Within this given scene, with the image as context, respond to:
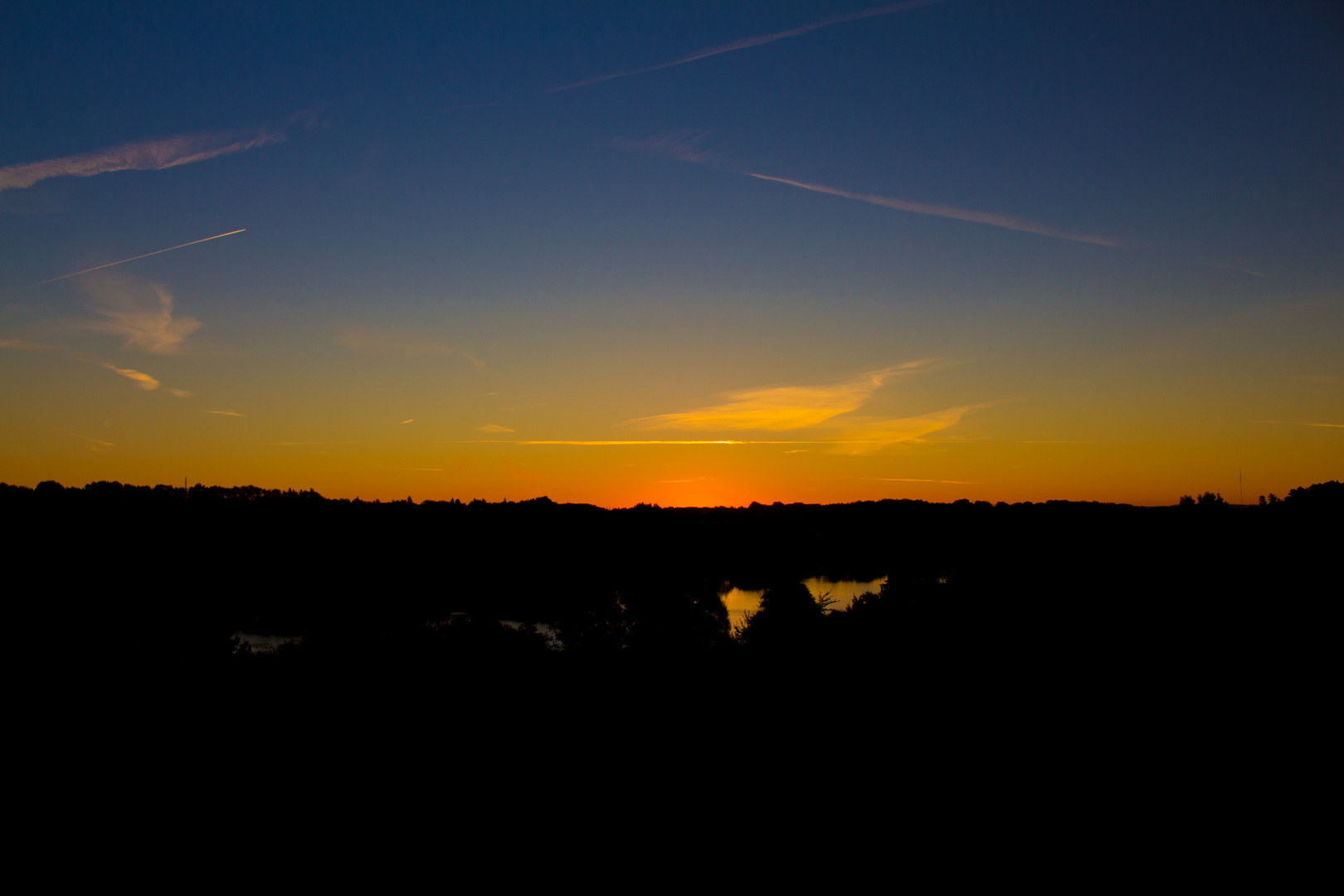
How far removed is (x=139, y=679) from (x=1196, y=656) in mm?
56085

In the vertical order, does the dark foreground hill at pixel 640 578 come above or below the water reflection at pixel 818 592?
above

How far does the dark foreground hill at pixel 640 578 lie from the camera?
43625 millimetres

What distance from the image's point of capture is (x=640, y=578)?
313ft

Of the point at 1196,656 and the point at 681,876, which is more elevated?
the point at 1196,656

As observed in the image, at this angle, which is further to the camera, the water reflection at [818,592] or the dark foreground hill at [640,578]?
the water reflection at [818,592]

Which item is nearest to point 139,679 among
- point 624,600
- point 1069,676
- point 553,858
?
point 553,858

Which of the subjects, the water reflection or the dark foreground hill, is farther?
the water reflection

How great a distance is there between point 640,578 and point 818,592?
80.4 ft

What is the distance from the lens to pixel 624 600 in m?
75.3

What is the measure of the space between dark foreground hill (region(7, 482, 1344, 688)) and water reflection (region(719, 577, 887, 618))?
4.67 meters

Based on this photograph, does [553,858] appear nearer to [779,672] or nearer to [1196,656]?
[779,672]

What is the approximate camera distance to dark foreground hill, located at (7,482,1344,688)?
43.6 m

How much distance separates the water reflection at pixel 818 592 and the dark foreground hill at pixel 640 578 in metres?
4.67

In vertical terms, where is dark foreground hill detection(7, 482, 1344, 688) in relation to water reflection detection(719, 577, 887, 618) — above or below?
above
